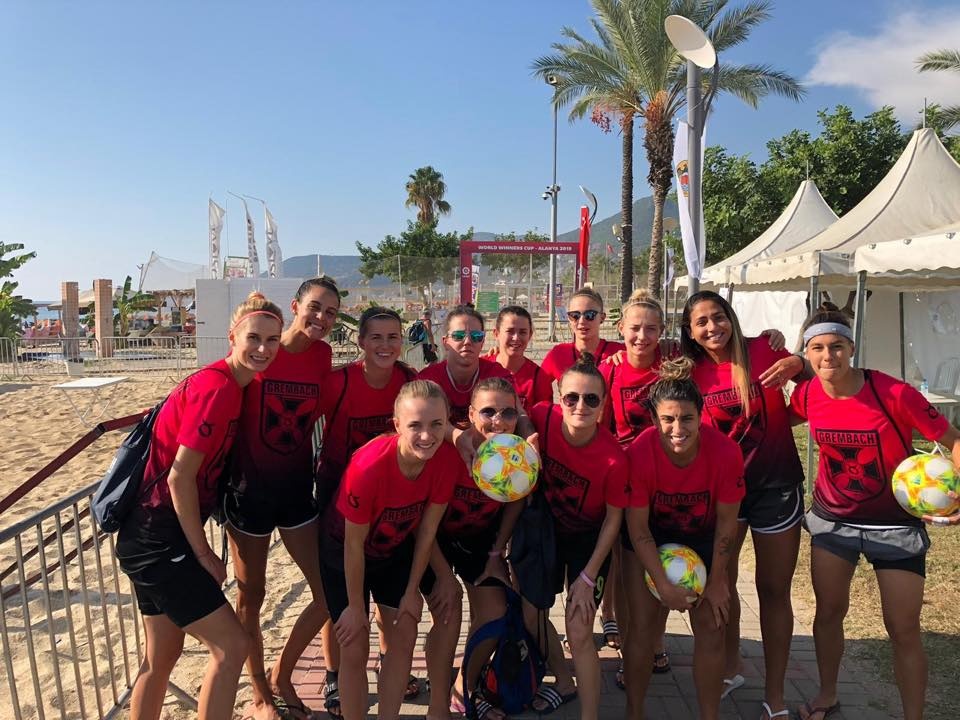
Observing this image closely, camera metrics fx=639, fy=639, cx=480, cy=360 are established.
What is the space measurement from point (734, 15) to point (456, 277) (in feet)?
37.9

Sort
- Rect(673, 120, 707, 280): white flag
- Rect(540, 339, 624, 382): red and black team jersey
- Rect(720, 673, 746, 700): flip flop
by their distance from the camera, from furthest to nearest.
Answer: Rect(673, 120, 707, 280): white flag → Rect(540, 339, 624, 382): red and black team jersey → Rect(720, 673, 746, 700): flip flop

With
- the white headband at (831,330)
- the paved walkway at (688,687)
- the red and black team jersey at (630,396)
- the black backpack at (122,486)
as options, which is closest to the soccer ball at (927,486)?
the white headband at (831,330)

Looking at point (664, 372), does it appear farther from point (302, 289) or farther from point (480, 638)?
point (302, 289)

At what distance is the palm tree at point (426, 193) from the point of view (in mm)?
53656

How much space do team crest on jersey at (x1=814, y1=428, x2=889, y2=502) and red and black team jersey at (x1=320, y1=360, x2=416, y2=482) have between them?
214 centimetres

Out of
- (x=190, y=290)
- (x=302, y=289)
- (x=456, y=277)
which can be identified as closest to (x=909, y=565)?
(x=302, y=289)

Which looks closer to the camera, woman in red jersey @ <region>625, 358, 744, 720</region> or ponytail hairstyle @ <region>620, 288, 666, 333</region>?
woman in red jersey @ <region>625, 358, 744, 720</region>

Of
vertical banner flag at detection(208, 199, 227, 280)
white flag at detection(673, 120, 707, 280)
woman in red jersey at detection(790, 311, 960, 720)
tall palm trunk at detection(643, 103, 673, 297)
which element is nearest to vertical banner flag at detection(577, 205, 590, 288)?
tall palm trunk at detection(643, 103, 673, 297)

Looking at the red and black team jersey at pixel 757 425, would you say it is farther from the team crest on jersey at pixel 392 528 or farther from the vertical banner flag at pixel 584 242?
the vertical banner flag at pixel 584 242

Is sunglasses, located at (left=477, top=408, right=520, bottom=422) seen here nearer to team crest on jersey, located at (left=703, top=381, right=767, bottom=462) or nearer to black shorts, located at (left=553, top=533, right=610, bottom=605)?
black shorts, located at (left=553, top=533, right=610, bottom=605)

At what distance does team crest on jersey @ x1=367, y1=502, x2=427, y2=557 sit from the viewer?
2.91m

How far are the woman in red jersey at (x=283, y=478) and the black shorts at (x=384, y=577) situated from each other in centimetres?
37

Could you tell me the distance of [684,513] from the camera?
2.98 metres

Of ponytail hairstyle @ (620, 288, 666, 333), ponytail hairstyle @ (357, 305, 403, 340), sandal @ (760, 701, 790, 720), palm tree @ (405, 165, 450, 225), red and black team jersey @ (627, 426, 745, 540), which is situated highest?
palm tree @ (405, 165, 450, 225)
